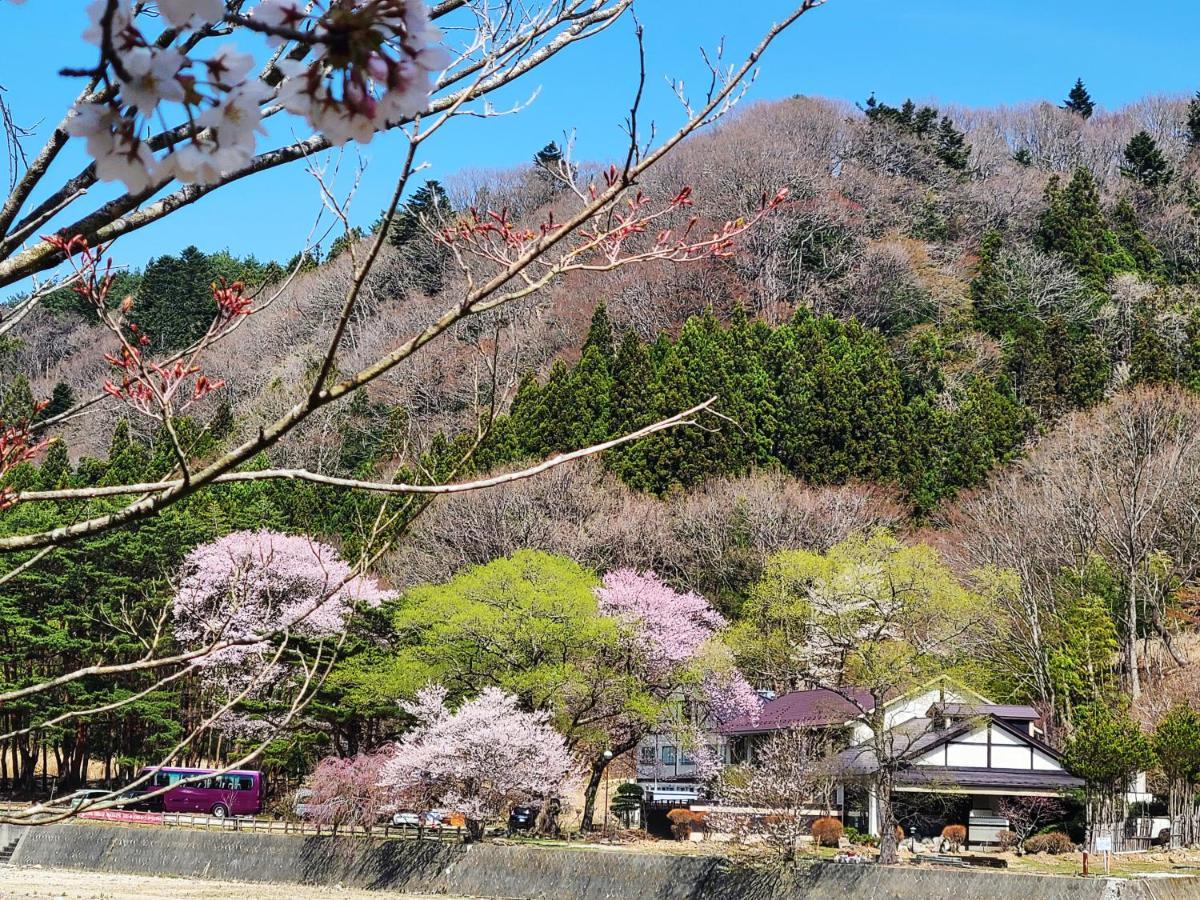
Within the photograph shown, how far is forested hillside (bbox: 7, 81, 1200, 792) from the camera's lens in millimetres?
29844

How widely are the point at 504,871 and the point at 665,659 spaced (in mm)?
6290

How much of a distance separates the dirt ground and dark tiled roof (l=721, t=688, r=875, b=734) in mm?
8352

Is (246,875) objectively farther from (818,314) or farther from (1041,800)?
(818,314)

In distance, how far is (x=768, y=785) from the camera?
67.6 feet

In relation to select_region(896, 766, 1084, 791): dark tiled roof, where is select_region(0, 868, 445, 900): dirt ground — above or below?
below

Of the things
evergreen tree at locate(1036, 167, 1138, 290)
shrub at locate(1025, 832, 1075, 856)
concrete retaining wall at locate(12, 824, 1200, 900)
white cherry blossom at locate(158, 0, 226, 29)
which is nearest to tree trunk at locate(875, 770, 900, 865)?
concrete retaining wall at locate(12, 824, 1200, 900)

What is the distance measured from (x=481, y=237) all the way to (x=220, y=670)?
97.9 feet

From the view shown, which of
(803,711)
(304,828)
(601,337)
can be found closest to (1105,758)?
(803,711)

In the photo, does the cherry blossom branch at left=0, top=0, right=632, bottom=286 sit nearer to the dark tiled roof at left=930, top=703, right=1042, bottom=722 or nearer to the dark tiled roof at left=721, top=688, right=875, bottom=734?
the dark tiled roof at left=721, top=688, right=875, bottom=734

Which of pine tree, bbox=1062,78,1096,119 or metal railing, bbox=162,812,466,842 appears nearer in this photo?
metal railing, bbox=162,812,466,842

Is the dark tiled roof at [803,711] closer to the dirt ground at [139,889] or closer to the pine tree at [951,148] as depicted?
the dirt ground at [139,889]

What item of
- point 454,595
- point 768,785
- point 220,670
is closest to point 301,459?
point 220,670

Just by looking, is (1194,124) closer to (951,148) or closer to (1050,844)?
(951,148)

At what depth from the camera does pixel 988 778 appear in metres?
25.0
